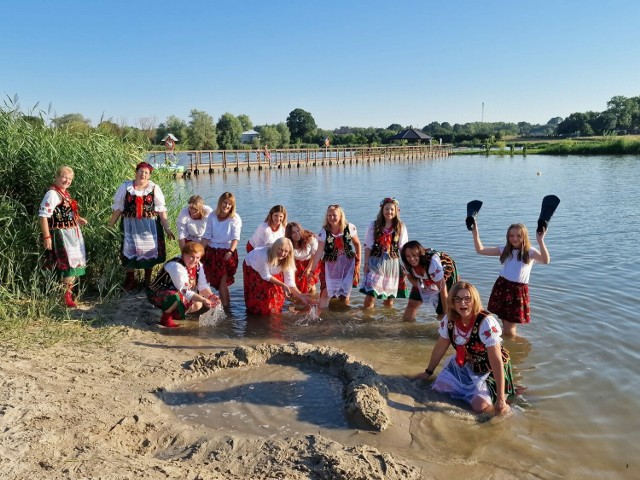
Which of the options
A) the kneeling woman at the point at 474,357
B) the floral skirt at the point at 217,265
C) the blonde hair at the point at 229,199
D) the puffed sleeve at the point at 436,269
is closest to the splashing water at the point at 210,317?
the floral skirt at the point at 217,265

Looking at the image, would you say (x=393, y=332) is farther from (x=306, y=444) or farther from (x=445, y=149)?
(x=445, y=149)

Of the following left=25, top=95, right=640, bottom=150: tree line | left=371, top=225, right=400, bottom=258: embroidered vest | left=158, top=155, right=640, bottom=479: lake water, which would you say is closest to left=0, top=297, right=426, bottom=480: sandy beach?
Answer: left=158, top=155, right=640, bottom=479: lake water

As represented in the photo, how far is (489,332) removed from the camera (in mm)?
4152

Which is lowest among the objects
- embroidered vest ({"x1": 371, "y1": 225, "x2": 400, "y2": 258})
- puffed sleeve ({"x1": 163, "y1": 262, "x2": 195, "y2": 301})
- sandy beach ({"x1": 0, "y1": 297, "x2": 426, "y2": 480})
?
sandy beach ({"x1": 0, "y1": 297, "x2": 426, "y2": 480})

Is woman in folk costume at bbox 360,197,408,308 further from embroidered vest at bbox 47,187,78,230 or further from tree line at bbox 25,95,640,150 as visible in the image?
tree line at bbox 25,95,640,150

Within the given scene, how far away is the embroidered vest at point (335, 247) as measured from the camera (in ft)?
22.7

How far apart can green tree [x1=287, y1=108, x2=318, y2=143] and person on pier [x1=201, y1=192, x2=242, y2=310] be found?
104 m

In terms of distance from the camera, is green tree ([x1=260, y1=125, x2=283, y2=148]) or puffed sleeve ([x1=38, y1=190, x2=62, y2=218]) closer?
puffed sleeve ([x1=38, y1=190, x2=62, y2=218])

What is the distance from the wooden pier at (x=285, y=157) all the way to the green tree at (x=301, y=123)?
147ft

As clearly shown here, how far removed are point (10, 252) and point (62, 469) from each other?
3841 mm

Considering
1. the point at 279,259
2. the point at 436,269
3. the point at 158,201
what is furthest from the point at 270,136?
the point at 436,269

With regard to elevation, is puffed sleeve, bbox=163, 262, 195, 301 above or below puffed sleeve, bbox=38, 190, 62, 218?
below

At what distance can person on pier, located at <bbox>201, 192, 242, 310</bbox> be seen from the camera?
6.62 meters

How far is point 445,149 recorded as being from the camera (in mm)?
73688
